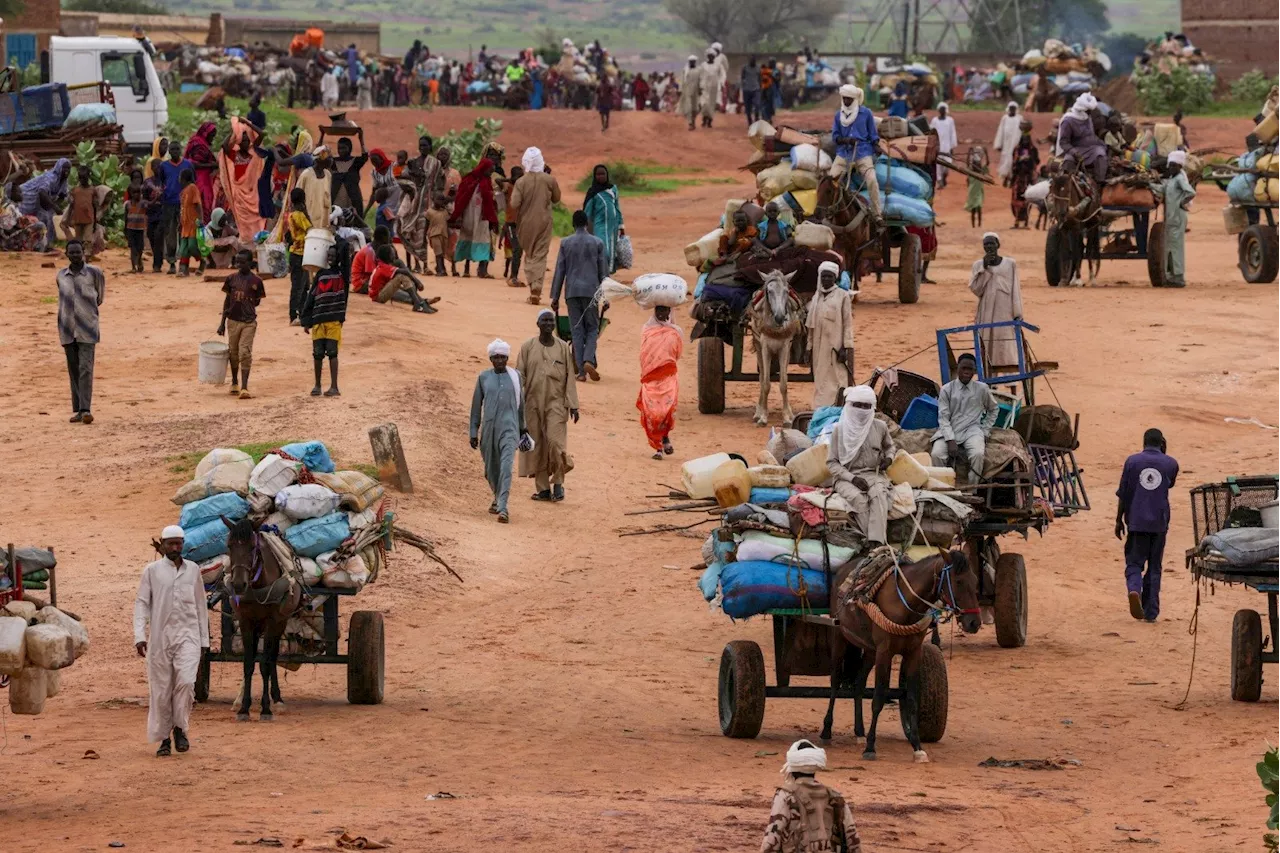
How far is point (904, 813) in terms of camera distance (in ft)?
36.4

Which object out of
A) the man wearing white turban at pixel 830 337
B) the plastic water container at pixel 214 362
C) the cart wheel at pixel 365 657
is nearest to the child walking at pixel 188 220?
the plastic water container at pixel 214 362

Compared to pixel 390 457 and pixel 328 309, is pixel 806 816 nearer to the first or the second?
pixel 390 457

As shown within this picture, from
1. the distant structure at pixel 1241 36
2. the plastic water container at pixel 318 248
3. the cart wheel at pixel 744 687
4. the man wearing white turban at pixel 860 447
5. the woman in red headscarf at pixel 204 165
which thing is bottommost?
the cart wheel at pixel 744 687

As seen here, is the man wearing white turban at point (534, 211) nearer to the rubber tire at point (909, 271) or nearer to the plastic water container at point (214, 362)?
the rubber tire at point (909, 271)

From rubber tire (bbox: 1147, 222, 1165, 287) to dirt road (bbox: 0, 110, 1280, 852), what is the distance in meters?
1.06

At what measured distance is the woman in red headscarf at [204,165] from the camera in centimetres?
3091

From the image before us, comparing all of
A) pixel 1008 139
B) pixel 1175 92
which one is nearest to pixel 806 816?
pixel 1008 139

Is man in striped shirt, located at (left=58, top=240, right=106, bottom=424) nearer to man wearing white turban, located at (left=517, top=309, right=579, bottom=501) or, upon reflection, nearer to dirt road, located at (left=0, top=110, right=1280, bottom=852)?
dirt road, located at (left=0, top=110, right=1280, bottom=852)

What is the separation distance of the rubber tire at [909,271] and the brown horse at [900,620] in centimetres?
1753

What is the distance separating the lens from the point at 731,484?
13.5 meters

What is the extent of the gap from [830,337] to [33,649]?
11.4 meters

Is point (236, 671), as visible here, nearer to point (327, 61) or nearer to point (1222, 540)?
point (1222, 540)

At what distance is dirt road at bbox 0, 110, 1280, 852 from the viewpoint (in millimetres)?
11141

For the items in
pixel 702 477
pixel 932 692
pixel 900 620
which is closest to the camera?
pixel 900 620
